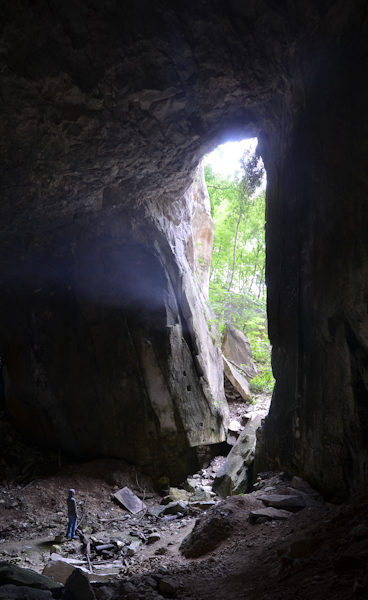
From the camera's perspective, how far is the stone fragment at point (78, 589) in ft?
8.79

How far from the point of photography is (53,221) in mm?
7582

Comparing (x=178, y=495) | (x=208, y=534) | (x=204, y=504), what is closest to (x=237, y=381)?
(x=178, y=495)

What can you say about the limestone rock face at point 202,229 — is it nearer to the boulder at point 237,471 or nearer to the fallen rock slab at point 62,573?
the boulder at point 237,471

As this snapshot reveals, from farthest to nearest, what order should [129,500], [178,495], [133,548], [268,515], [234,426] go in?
[234,426] → [178,495] → [129,500] → [133,548] → [268,515]

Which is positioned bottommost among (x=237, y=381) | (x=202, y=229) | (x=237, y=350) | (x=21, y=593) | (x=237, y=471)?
(x=237, y=471)

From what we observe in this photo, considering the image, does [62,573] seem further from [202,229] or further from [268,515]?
[202,229]

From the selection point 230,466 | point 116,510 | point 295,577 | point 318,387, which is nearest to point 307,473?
point 318,387

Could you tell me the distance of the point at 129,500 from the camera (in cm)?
704

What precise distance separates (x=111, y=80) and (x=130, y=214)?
360 centimetres

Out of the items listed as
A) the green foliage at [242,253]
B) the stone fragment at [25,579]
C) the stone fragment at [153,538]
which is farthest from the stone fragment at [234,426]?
the stone fragment at [25,579]

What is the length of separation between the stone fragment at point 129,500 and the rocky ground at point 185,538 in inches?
4.8

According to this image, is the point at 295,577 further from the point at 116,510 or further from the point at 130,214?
the point at 130,214

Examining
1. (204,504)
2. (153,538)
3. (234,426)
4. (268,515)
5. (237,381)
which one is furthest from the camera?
(237,381)

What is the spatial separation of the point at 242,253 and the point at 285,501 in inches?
457
